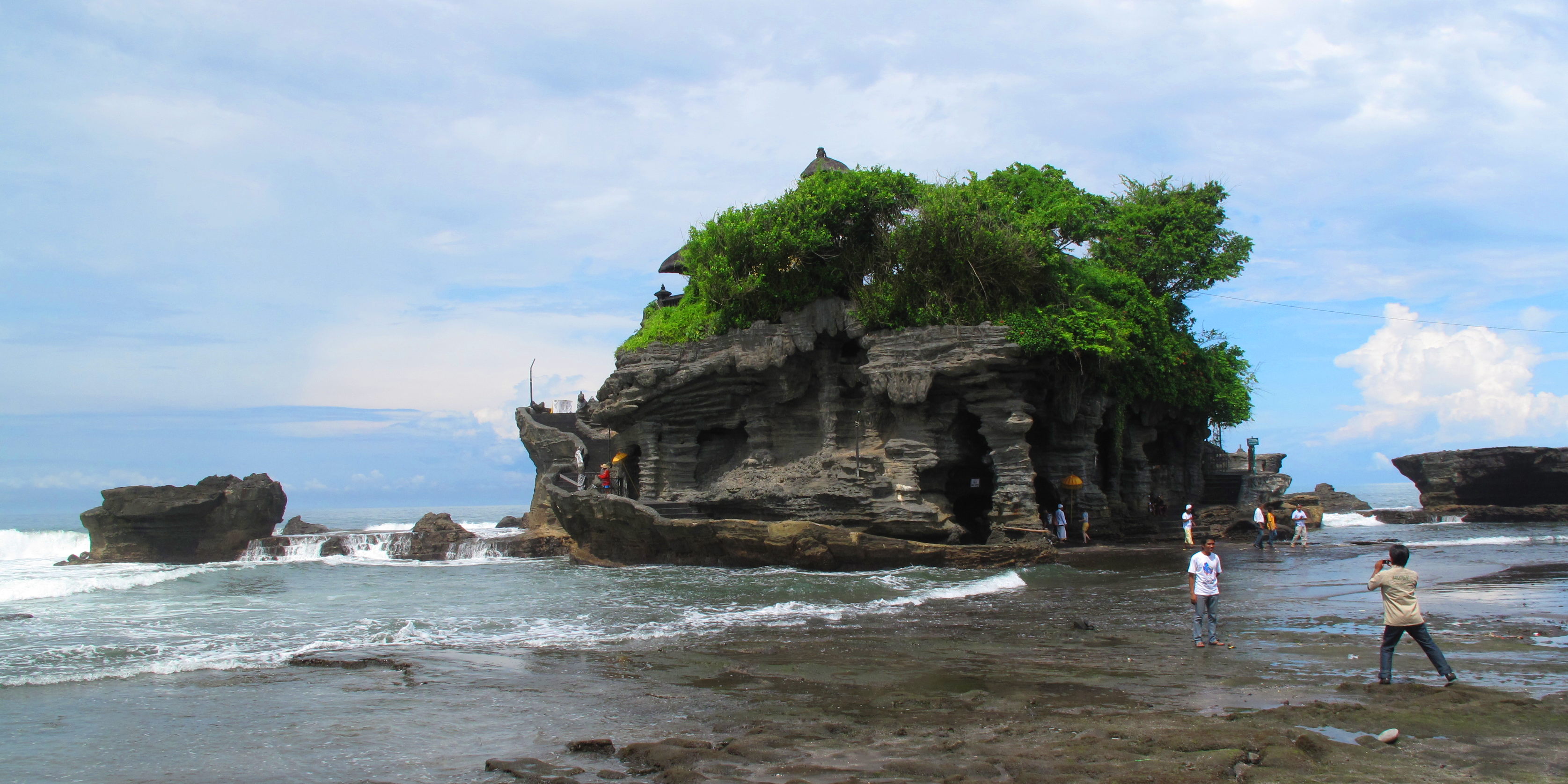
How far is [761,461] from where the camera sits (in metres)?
24.1

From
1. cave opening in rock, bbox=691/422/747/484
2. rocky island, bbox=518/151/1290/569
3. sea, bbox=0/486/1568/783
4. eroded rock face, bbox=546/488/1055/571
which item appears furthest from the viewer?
cave opening in rock, bbox=691/422/747/484

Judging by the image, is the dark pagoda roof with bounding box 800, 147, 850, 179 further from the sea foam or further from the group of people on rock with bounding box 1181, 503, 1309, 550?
the sea foam

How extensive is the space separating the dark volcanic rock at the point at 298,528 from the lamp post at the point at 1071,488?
3697cm

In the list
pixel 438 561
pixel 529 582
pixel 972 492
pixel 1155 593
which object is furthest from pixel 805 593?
pixel 438 561

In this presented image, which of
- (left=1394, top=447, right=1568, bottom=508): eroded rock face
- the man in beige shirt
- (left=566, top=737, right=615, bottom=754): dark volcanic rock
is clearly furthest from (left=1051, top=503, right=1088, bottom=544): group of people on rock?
(left=1394, top=447, right=1568, bottom=508): eroded rock face

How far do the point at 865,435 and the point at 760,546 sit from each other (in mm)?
4324

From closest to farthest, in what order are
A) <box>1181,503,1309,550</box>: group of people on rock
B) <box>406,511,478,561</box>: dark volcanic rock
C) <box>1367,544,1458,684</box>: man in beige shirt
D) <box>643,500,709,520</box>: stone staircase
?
<box>1367,544,1458,684</box>: man in beige shirt, <box>1181,503,1309,550</box>: group of people on rock, <box>643,500,709,520</box>: stone staircase, <box>406,511,478,561</box>: dark volcanic rock

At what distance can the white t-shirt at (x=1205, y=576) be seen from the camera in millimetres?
9477

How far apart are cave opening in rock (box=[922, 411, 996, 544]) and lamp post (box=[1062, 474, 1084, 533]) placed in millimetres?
1898

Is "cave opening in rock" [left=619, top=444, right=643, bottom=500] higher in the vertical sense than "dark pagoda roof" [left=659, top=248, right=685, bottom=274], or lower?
lower

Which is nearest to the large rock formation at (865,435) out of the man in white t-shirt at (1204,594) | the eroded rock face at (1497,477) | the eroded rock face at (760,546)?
the eroded rock face at (760,546)

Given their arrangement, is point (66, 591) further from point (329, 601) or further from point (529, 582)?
point (529, 582)

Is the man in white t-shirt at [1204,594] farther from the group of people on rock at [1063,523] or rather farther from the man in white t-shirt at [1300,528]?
the man in white t-shirt at [1300,528]

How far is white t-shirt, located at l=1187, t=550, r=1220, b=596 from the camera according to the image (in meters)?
9.48
